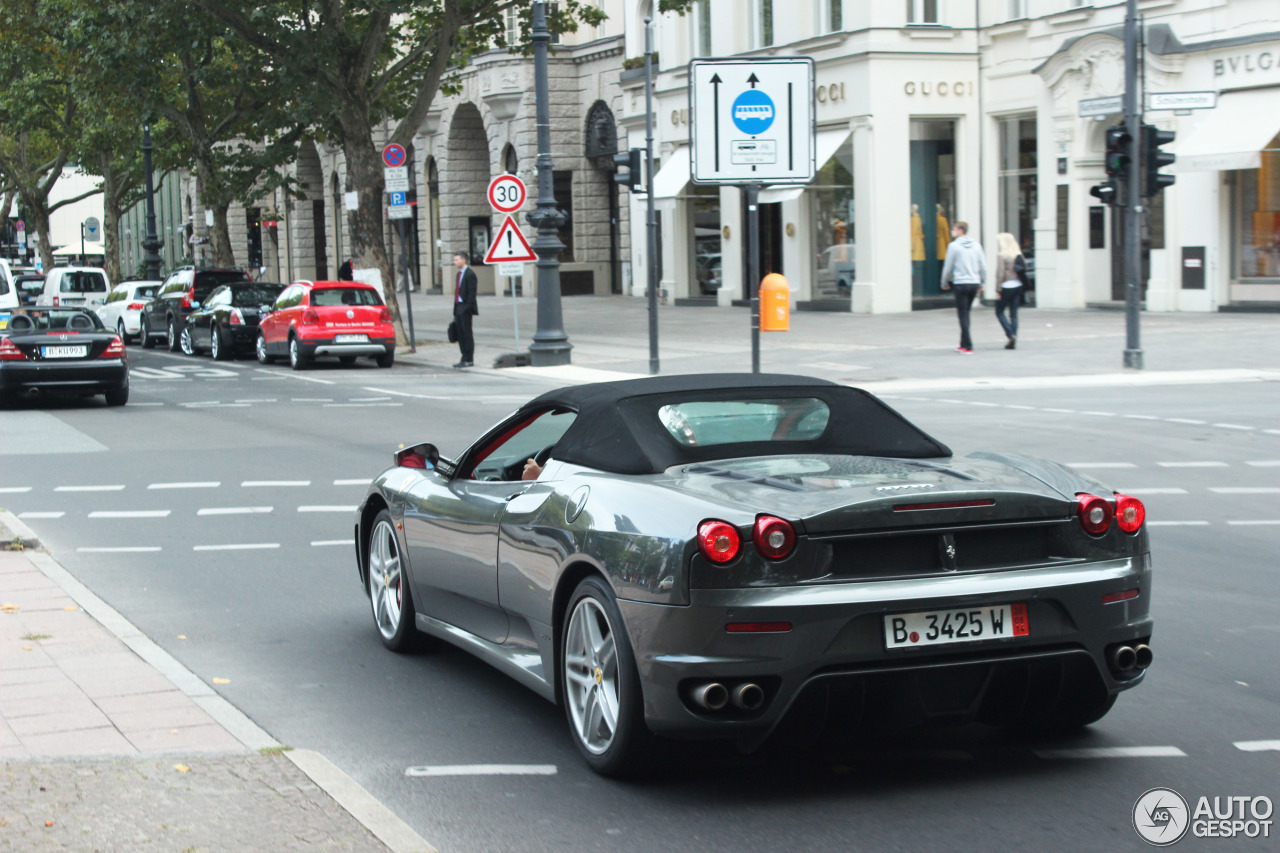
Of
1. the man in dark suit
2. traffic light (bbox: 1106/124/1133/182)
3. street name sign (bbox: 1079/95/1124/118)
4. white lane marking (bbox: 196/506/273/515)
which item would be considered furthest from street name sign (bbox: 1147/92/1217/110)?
white lane marking (bbox: 196/506/273/515)

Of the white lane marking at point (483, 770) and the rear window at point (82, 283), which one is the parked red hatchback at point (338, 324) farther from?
the white lane marking at point (483, 770)

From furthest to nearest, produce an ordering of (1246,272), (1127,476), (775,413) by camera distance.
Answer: (1246,272) < (1127,476) < (775,413)

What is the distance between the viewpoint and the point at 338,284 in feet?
89.2

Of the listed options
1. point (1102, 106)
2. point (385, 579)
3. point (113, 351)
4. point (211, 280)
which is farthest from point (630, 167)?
point (385, 579)

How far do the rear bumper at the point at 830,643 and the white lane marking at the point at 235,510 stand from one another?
6.85 m

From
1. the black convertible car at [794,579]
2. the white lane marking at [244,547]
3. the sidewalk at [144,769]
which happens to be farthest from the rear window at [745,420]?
the white lane marking at [244,547]

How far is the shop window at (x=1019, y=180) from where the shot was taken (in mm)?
34188

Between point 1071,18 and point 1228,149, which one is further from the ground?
point 1071,18

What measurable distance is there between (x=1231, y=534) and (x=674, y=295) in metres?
32.7

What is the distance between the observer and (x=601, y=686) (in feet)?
16.6

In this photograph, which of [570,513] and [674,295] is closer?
[570,513]

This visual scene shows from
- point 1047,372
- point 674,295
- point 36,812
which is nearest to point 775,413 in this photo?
point 36,812

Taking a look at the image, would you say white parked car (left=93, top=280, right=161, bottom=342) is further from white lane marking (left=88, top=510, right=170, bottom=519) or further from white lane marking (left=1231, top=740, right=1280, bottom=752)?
white lane marking (left=1231, top=740, right=1280, bottom=752)

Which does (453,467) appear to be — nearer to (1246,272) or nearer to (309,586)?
(309,586)
